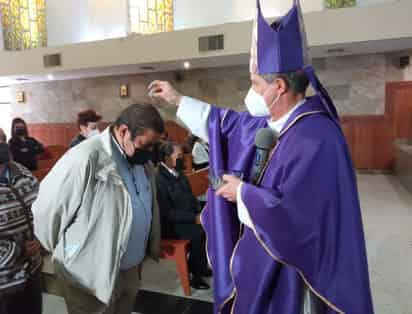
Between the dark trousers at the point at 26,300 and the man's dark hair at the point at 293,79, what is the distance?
4.46 feet

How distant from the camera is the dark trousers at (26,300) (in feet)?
5.10

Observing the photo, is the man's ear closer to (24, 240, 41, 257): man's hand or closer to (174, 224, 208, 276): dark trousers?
(24, 240, 41, 257): man's hand

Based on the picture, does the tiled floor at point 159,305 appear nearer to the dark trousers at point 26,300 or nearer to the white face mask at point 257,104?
the dark trousers at point 26,300

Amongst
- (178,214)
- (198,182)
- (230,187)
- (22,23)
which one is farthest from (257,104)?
(22,23)

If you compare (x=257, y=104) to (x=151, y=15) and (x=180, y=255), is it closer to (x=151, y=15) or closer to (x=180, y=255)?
(x=180, y=255)

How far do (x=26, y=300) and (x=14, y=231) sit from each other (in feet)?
1.14

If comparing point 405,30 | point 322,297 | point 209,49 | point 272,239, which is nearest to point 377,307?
point 322,297

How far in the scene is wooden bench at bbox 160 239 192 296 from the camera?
8.63ft

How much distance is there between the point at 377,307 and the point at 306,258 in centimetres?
178

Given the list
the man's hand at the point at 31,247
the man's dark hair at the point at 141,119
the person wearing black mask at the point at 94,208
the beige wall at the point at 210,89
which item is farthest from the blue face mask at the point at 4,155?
the beige wall at the point at 210,89

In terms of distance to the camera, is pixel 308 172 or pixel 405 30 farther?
pixel 405 30

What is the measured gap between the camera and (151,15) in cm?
824

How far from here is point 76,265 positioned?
146 centimetres

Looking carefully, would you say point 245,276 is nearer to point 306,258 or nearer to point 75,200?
point 306,258
